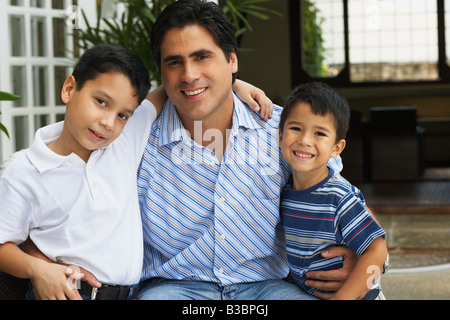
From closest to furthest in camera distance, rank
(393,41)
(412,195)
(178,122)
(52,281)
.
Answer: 1. (52,281)
2. (178,122)
3. (412,195)
4. (393,41)

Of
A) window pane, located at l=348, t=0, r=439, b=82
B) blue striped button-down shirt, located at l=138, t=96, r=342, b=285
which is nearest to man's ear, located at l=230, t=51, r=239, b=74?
blue striped button-down shirt, located at l=138, t=96, r=342, b=285

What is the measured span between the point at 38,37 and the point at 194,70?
6.93ft

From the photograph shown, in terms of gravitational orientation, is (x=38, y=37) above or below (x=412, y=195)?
above

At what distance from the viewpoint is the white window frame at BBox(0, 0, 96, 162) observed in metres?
3.20

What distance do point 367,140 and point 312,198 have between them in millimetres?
5682

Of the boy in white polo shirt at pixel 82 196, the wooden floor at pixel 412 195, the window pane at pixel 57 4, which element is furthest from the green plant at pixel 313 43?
the boy in white polo shirt at pixel 82 196

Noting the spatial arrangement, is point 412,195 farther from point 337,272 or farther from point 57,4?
point 337,272

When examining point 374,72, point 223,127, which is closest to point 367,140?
point 374,72

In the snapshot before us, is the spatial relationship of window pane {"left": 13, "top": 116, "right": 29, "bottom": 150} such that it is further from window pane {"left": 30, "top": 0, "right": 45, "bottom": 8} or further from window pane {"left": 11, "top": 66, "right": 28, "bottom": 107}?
window pane {"left": 30, "top": 0, "right": 45, "bottom": 8}

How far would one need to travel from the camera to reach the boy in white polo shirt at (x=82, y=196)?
1436 mm

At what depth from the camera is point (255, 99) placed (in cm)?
184

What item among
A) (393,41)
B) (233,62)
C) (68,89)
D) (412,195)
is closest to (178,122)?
(233,62)

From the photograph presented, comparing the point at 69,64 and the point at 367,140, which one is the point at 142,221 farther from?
the point at 367,140

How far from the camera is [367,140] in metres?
7.07
